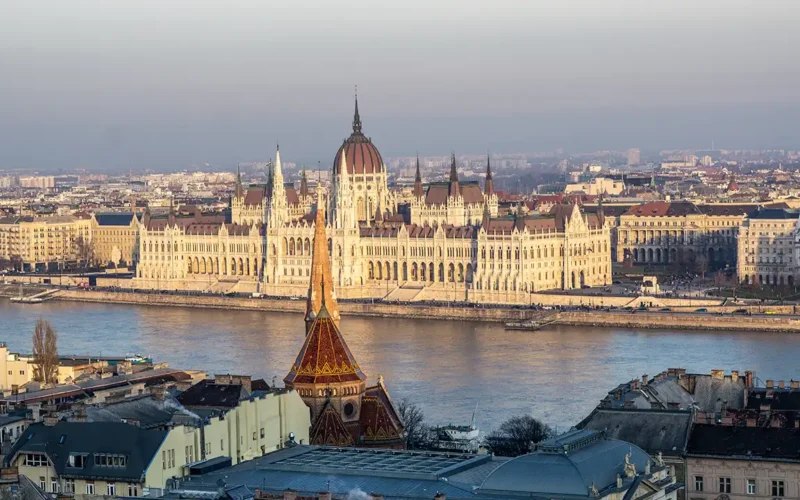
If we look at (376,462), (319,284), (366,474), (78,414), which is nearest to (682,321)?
(319,284)

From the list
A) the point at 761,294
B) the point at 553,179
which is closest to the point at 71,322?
the point at 761,294

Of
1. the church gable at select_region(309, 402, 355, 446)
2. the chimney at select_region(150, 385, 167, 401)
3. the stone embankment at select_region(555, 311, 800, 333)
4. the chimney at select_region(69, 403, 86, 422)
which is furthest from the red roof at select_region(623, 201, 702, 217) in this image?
the chimney at select_region(69, 403, 86, 422)

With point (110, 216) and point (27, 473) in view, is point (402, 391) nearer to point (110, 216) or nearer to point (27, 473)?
point (27, 473)

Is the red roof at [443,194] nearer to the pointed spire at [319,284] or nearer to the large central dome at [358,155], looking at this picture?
the large central dome at [358,155]

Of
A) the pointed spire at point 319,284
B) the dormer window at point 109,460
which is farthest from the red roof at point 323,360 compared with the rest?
the dormer window at point 109,460

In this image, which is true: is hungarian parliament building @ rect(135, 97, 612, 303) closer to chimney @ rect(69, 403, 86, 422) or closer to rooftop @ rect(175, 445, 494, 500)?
chimney @ rect(69, 403, 86, 422)

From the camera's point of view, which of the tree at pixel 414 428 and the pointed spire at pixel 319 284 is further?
the pointed spire at pixel 319 284
